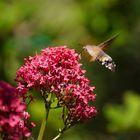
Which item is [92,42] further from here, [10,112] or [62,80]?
[10,112]

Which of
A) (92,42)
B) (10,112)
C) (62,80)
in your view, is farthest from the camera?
(92,42)

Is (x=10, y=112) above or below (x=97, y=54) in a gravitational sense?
below

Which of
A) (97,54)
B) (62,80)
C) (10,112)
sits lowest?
(10,112)

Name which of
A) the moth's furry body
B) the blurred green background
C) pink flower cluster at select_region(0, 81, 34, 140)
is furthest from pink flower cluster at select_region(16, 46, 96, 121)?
the blurred green background

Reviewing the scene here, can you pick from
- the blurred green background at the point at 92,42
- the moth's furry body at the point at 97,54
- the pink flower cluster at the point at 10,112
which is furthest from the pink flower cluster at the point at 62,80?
the blurred green background at the point at 92,42

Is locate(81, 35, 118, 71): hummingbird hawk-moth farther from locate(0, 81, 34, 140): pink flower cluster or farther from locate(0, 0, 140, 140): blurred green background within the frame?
locate(0, 0, 140, 140): blurred green background

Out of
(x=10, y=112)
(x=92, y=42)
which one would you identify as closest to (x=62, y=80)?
(x=10, y=112)
